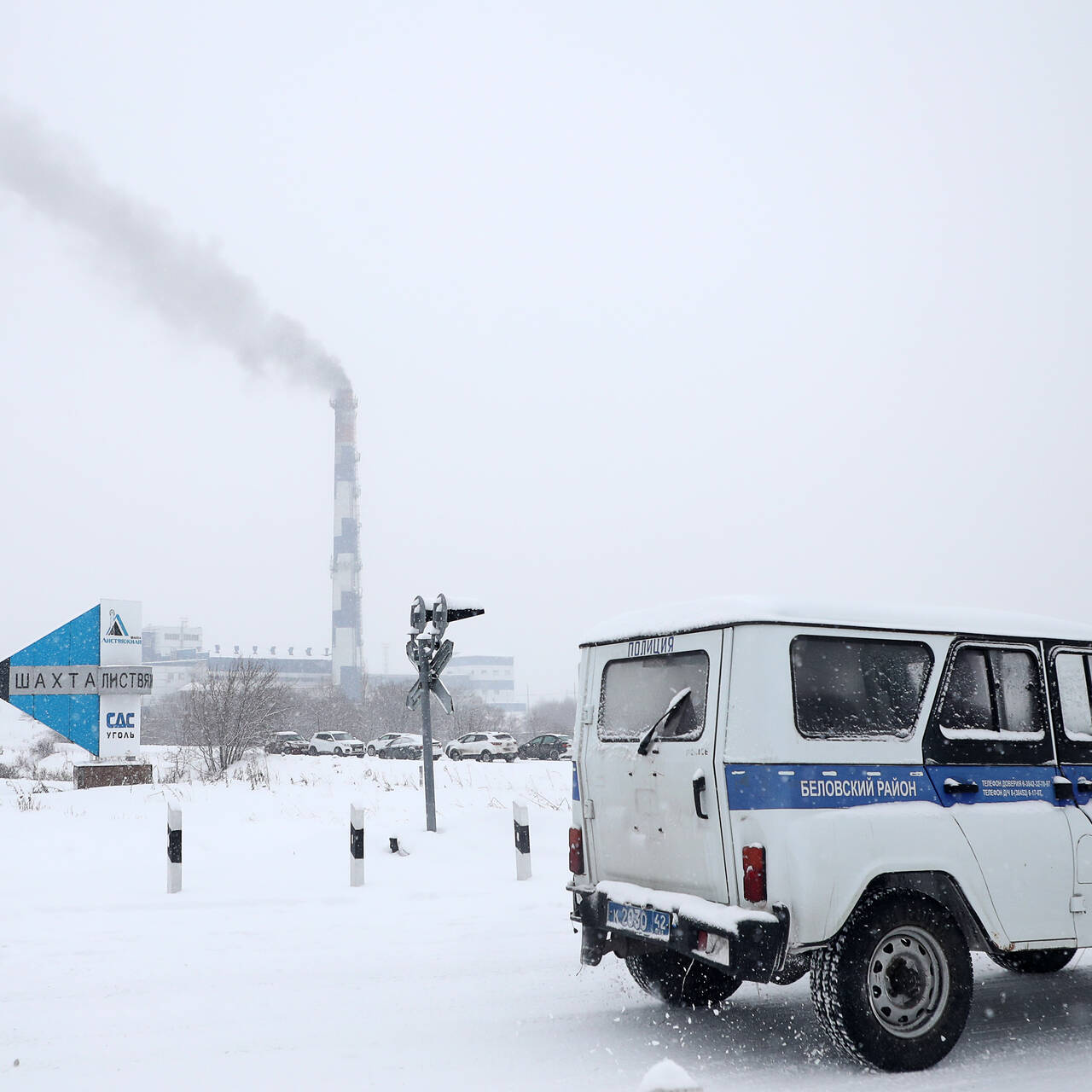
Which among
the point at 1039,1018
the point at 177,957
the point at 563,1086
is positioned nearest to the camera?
the point at 563,1086

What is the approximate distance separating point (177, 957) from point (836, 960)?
5190 millimetres

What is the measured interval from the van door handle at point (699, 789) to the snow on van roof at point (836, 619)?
81cm

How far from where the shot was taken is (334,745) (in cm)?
5509

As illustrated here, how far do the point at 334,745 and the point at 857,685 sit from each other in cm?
5208

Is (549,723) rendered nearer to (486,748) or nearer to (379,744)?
(379,744)

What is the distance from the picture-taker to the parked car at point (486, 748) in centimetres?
4478

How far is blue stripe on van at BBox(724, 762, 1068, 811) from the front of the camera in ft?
17.1

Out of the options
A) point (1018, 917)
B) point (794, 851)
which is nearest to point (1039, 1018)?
point (1018, 917)

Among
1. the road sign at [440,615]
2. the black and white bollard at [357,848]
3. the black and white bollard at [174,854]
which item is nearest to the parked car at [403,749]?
the road sign at [440,615]

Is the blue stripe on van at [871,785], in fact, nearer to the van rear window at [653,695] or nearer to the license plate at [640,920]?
the van rear window at [653,695]

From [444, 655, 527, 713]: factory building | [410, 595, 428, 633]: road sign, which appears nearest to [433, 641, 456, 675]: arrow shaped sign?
[410, 595, 428, 633]: road sign

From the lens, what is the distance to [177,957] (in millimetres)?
7914

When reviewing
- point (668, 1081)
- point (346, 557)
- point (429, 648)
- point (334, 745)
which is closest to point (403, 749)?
point (334, 745)

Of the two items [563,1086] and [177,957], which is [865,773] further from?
[177,957]
